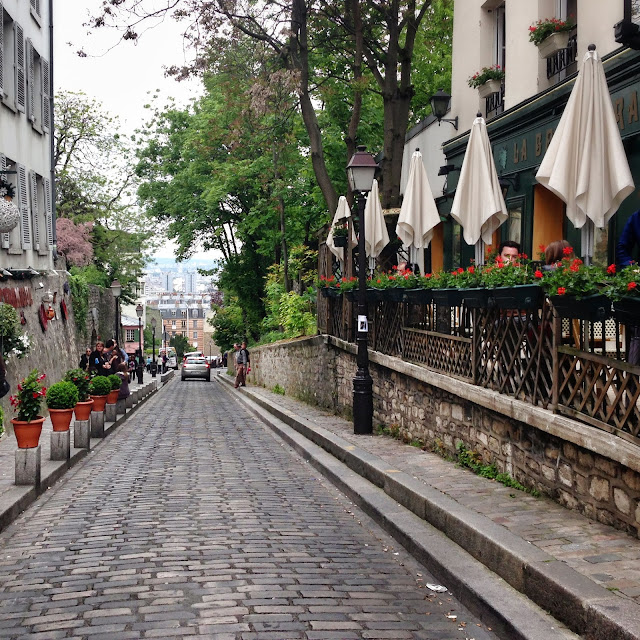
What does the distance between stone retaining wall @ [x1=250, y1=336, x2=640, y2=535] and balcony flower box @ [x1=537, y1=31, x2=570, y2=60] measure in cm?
576

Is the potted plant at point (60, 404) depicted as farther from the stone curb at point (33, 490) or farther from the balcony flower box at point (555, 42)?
the balcony flower box at point (555, 42)

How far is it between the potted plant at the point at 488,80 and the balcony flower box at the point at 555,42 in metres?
2.45

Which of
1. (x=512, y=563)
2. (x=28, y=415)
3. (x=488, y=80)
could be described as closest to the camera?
(x=512, y=563)

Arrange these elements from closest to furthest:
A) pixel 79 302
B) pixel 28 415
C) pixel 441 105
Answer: pixel 28 415, pixel 441 105, pixel 79 302

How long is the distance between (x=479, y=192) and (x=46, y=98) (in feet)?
44.8

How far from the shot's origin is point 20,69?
18.4m

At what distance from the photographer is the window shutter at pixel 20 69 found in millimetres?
18109

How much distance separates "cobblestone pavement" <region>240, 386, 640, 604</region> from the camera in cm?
477

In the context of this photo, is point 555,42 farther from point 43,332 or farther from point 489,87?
point 43,332

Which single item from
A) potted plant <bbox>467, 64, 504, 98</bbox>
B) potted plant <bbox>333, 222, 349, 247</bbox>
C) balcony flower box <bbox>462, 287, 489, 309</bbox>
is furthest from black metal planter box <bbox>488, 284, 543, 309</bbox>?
potted plant <bbox>333, 222, 349, 247</bbox>

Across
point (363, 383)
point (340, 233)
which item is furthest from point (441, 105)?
point (363, 383)

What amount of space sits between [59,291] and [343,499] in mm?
16278

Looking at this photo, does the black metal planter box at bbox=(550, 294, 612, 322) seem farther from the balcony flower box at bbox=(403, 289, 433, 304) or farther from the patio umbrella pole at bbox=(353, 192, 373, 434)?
the patio umbrella pole at bbox=(353, 192, 373, 434)

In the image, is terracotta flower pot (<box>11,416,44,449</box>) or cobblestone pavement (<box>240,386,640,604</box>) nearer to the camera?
cobblestone pavement (<box>240,386,640,604</box>)
